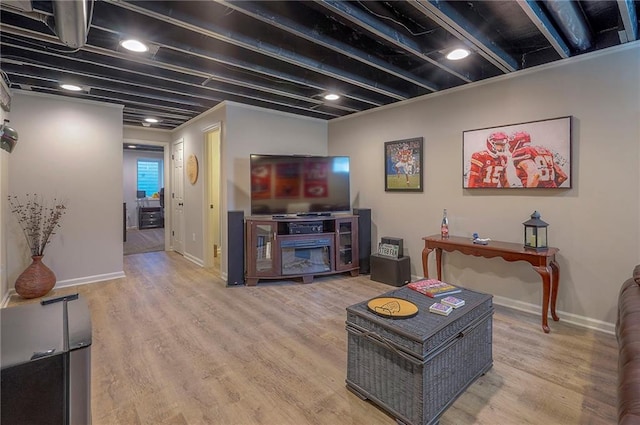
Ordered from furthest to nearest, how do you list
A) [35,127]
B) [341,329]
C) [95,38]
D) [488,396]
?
[35,127] → [341,329] → [95,38] → [488,396]

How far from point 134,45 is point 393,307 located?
2.69m

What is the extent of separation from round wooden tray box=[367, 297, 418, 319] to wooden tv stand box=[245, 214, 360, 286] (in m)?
2.22

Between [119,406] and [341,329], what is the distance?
1623 mm

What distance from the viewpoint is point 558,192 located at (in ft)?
9.36

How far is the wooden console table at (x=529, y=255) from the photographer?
2.58 m

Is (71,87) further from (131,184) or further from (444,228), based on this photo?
(131,184)

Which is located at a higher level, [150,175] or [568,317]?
[150,175]

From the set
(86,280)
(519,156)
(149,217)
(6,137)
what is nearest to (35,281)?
(86,280)

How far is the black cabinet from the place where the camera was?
930 cm

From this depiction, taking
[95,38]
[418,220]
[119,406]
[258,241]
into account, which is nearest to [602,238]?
[418,220]

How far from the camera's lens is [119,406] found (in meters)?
1.80

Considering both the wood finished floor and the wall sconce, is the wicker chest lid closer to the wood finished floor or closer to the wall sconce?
the wood finished floor

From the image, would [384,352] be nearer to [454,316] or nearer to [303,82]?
[454,316]

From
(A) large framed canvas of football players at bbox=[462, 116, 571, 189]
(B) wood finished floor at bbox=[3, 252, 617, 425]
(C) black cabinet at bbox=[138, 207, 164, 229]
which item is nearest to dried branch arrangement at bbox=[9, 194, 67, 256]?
(B) wood finished floor at bbox=[3, 252, 617, 425]
